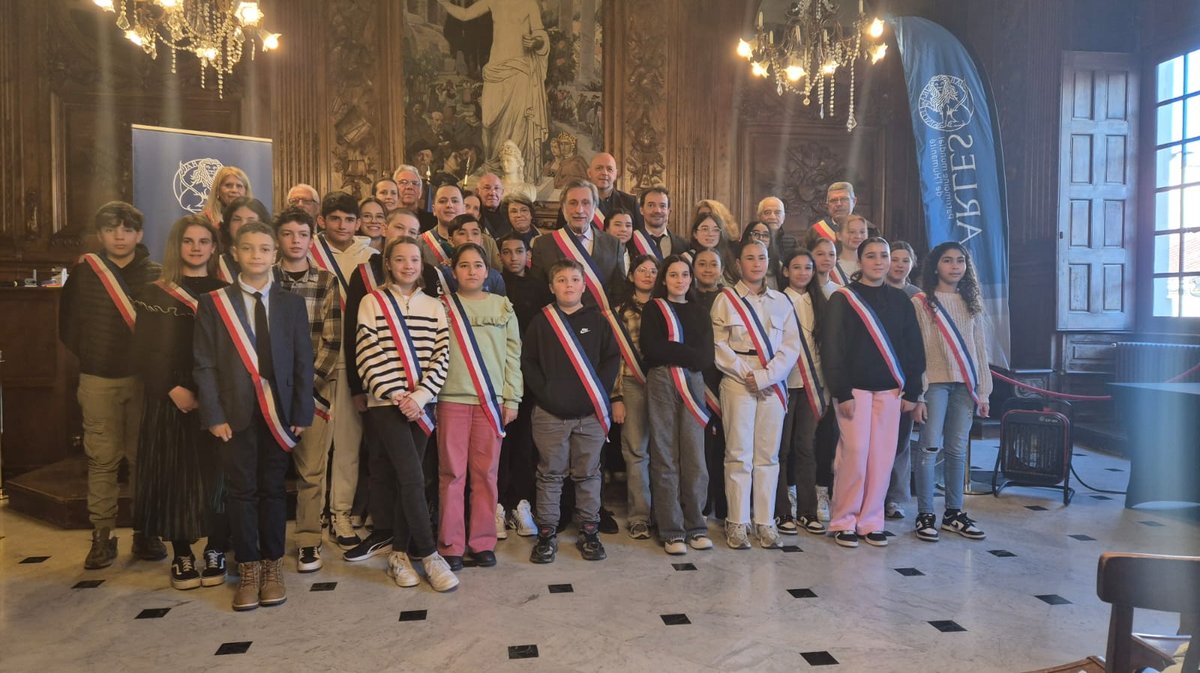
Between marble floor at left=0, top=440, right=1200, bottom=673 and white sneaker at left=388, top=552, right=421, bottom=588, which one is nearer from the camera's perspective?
marble floor at left=0, top=440, right=1200, bottom=673

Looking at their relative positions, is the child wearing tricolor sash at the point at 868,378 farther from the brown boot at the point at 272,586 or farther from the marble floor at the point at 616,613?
the brown boot at the point at 272,586

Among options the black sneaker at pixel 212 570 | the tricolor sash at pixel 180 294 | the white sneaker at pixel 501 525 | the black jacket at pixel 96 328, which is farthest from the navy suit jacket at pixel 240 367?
the white sneaker at pixel 501 525

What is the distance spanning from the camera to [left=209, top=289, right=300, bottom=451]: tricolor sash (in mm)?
3040

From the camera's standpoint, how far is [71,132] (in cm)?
636

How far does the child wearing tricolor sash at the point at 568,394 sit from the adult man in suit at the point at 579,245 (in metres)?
0.43

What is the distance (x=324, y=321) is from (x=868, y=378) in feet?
8.37

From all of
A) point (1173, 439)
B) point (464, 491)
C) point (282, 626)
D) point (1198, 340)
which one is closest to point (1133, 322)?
point (1198, 340)

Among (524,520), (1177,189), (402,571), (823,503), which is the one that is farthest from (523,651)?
(1177,189)

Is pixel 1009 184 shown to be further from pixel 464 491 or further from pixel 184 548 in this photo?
pixel 184 548

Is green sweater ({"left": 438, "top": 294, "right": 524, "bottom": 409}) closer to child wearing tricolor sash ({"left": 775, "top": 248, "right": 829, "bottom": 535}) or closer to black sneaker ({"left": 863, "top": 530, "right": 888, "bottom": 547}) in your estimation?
child wearing tricolor sash ({"left": 775, "top": 248, "right": 829, "bottom": 535})

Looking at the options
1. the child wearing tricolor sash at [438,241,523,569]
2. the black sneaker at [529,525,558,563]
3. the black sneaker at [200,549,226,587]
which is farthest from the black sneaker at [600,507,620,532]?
the black sneaker at [200,549,226,587]

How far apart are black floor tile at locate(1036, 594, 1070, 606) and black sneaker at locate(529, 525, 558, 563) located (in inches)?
79.4

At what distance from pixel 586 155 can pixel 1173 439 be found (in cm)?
489

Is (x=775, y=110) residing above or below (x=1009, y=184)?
above
